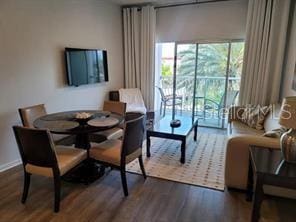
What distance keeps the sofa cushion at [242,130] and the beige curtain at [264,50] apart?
88cm

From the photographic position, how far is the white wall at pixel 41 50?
2.85m

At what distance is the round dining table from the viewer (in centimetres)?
236

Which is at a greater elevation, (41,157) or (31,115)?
(31,115)

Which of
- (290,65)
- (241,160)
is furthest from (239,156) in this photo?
(290,65)

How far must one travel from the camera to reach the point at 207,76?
485 centimetres

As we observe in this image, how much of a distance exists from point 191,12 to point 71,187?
4066mm

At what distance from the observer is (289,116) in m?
1.71

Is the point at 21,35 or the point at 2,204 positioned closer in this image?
the point at 2,204

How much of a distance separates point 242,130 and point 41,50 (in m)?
3.25

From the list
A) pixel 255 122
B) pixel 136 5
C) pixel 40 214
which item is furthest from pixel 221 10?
pixel 40 214

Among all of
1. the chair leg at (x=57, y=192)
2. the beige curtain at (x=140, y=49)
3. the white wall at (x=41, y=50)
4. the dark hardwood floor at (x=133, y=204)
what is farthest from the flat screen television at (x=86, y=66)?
the chair leg at (x=57, y=192)

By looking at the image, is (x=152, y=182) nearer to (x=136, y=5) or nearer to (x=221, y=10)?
(x=221, y=10)

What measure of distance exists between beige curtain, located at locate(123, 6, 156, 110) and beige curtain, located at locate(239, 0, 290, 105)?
6.56 ft

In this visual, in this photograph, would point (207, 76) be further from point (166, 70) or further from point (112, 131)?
point (112, 131)
